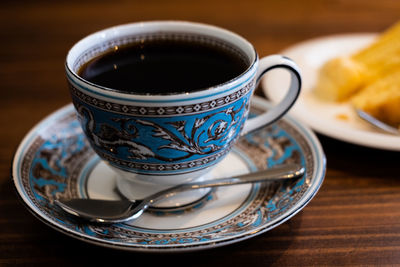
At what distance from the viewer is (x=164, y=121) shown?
2.09ft

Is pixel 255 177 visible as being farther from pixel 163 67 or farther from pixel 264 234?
pixel 163 67

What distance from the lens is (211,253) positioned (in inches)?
26.1

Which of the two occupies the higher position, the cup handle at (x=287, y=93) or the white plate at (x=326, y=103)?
the cup handle at (x=287, y=93)

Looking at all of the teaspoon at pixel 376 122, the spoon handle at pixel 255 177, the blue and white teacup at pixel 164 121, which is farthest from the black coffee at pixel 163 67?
the teaspoon at pixel 376 122

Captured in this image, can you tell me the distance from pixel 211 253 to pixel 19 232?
0.99 feet

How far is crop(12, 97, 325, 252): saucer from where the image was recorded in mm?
630

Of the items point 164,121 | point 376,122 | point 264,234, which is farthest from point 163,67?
point 376,122

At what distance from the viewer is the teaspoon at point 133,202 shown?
26.6 inches

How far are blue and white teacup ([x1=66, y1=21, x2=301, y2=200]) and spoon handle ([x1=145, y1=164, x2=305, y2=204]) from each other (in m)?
0.01

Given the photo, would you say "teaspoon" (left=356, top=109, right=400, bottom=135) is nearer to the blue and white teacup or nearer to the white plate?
the white plate

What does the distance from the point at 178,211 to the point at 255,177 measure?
0.48 ft

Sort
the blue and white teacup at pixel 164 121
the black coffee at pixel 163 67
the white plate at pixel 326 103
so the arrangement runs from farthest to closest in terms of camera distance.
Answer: the white plate at pixel 326 103
the black coffee at pixel 163 67
the blue and white teacup at pixel 164 121

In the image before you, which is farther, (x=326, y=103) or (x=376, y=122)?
(x=326, y=103)

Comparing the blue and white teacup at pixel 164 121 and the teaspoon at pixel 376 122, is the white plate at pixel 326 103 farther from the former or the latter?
the blue and white teacup at pixel 164 121
